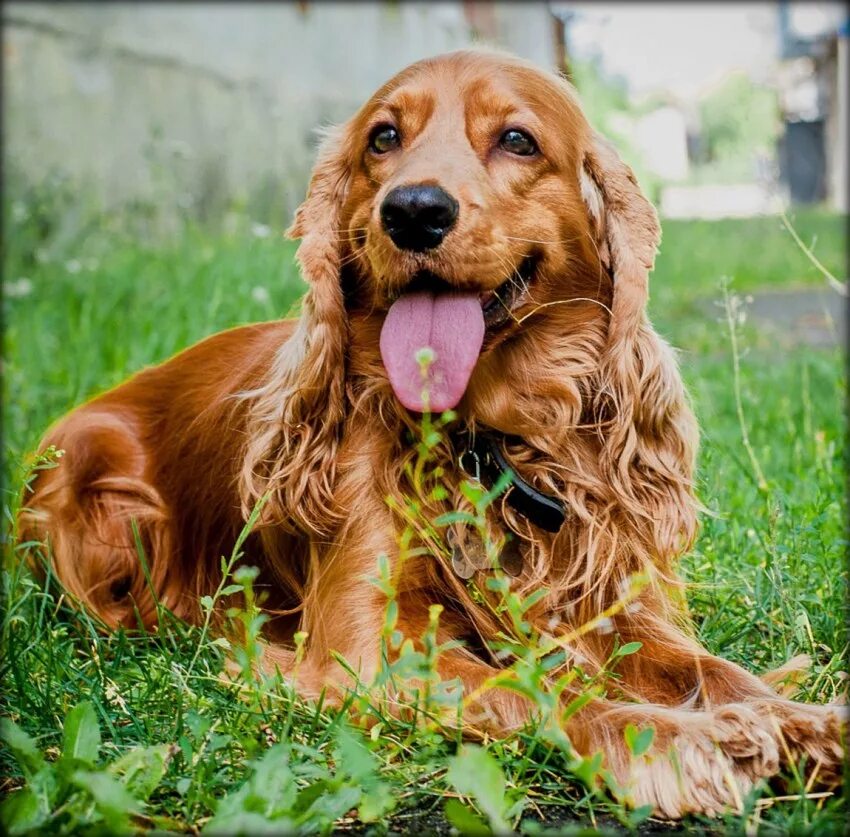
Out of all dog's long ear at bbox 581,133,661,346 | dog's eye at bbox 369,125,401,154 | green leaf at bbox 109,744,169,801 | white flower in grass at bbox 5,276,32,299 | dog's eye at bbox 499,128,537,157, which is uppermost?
dog's eye at bbox 369,125,401,154

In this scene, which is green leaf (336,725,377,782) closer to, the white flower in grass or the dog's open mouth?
the dog's open mouth

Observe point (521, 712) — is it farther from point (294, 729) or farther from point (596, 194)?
point (596, 194)

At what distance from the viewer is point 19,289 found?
5.09 m

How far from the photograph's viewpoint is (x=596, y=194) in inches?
104

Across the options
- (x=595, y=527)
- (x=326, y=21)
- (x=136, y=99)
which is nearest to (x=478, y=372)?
(x=595, y=527)

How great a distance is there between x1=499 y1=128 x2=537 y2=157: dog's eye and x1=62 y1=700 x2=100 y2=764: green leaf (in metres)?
1.42

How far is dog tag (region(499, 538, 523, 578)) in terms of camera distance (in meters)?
2.37

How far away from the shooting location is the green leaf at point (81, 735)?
1783 millimetres

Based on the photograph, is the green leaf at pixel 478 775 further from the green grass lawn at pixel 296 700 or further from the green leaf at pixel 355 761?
the green leaf at pixel 355 761

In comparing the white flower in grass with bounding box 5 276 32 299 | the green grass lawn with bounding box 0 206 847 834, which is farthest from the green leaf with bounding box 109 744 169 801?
the white flower in grass with bounding box 5 276 32 299

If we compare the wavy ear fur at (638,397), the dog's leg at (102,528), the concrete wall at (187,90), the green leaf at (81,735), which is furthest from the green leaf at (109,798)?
the concrete wall at (187,90)

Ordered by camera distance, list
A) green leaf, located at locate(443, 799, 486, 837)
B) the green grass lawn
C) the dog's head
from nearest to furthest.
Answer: green leaf, located at locate(443, 799, 486, 837) → the green grass lawn → the dog's head

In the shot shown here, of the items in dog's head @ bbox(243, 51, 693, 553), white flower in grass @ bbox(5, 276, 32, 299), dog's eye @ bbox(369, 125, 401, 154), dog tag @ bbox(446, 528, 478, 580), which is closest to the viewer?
dog tag @ bbox(446, 528, 478, 580)

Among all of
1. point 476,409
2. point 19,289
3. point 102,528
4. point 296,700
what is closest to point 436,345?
point 476,409
